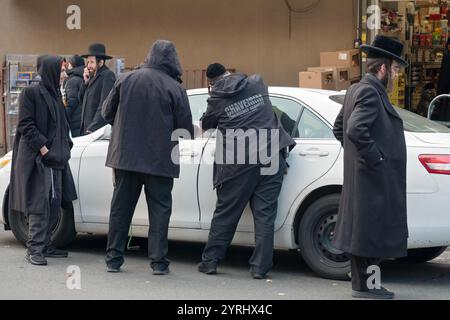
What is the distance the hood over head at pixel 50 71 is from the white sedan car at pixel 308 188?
0.64 m

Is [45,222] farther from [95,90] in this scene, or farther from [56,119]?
[95,90]

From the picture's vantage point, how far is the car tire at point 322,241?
7480mm

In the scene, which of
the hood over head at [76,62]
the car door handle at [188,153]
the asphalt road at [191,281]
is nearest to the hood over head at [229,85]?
the car door handle at [188,153]

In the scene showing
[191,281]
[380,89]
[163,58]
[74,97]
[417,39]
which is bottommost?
[191,281]

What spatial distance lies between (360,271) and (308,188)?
0.95 meters

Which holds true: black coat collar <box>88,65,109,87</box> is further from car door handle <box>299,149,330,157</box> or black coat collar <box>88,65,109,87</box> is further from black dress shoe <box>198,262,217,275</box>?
car door handle <box>299,149,330,157</box>

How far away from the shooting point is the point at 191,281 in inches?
298

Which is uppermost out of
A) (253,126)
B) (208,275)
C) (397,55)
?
(397,55)

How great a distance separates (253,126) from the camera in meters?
7.59

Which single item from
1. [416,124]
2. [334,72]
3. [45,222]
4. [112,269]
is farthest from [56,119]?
[334,72]

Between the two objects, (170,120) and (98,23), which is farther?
(98,23)
